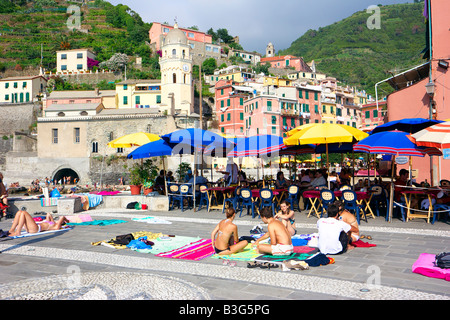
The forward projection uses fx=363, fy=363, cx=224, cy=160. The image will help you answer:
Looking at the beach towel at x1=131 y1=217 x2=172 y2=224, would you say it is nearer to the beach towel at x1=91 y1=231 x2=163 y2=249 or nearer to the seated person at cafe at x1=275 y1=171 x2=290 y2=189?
the beach towel at x1=91 y1=231 x2=163 y2=249

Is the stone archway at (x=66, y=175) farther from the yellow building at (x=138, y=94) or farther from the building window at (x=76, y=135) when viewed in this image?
the yellow building at (x=138, y=94)

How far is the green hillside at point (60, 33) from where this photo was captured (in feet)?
247

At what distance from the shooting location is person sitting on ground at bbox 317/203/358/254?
20.0ft

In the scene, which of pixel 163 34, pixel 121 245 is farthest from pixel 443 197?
pixel 163 34

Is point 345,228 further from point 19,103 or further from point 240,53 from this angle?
point 240,53

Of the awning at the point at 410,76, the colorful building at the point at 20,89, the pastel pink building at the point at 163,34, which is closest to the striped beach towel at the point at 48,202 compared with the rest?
the awning at the point at 410,76

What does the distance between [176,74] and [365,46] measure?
290 feet

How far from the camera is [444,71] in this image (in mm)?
15445

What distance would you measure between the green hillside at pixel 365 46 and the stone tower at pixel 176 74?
45.4m

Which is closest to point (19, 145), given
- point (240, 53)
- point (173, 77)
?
point (173, 77)

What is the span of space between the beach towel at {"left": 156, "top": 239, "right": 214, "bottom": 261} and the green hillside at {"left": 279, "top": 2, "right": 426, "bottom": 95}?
251 ft

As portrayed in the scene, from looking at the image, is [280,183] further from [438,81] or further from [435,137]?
[438,81]

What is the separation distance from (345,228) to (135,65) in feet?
234

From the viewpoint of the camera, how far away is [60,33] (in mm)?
87000
